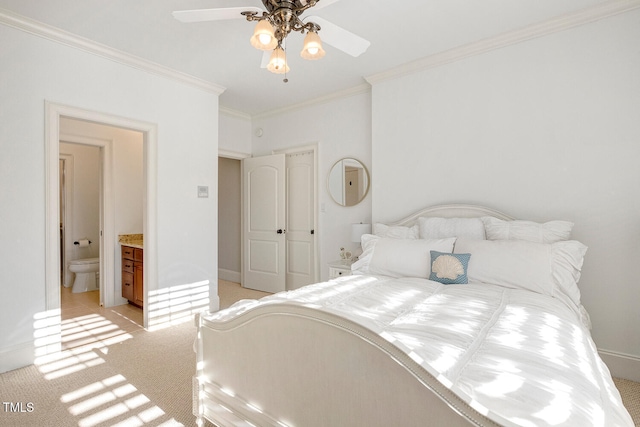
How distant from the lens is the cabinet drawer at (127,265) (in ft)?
13.3

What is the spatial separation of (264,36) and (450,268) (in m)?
1.88

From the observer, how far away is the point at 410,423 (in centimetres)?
99

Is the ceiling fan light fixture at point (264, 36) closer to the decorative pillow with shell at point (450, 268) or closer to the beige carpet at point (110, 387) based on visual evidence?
the decorative pillow with shell at point (450, 268)

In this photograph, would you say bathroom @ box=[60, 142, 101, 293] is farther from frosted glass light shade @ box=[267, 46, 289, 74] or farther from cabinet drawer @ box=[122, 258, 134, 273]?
frosted glass light shade @ box=[267, 46, 289, 74]

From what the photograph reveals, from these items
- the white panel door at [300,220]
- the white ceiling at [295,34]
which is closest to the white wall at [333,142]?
the white panel door at [300,220]

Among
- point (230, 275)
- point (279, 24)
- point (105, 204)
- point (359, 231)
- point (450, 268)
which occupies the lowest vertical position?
point (230, 275)

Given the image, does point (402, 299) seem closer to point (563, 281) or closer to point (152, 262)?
point (563, 281)

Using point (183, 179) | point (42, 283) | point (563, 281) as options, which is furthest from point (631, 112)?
point (42, 283)

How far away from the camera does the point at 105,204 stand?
413 centimetres

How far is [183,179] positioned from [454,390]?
3482mm

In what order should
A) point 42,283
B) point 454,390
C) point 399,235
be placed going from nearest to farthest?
point 454,390 → point 42,283 → point 399,235

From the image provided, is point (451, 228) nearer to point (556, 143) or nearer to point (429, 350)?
point (556, 143)

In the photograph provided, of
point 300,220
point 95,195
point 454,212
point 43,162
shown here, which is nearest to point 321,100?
point 300,220

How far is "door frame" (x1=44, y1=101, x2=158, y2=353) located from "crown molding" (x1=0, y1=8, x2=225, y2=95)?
538 mm
